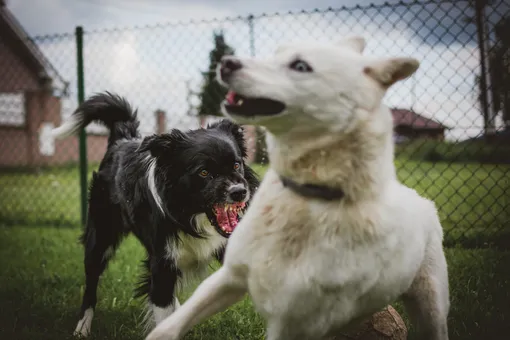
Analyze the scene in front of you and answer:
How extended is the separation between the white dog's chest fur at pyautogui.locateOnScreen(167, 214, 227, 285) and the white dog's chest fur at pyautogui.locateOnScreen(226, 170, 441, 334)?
3.94 feet

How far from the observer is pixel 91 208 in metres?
3.58

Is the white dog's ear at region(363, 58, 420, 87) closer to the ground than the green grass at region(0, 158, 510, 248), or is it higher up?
higher up

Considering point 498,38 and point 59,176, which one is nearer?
point 498,38

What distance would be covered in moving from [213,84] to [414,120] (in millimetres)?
2751

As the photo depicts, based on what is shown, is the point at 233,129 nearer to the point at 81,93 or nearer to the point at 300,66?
the point at 300,66

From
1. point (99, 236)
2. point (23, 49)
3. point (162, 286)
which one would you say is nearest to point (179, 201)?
point (162, 286)

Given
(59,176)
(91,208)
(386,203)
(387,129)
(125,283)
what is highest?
(387,129)

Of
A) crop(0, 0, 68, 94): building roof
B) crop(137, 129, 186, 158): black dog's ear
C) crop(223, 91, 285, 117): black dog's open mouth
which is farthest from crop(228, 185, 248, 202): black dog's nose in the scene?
crop(0, 0, 68, 94): building roof

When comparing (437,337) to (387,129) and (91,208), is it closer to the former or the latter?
(387,129)

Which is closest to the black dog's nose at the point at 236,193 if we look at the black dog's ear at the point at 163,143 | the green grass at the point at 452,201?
the black dog's ear at the point at 163,143

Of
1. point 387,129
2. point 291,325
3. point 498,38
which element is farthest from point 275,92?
point 498,38

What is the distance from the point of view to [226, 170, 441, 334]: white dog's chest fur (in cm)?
165

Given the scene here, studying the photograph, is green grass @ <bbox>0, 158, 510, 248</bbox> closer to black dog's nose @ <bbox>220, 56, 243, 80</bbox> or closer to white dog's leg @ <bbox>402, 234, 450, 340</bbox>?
→ white dog's leg @ <bbox>402, 234, 450, 340</bbox>

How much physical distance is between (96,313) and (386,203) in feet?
8.22
